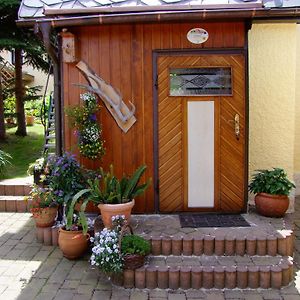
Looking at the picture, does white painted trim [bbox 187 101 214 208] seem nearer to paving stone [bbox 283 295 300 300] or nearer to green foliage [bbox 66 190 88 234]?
green foliage [bbox 66 190 88 234]

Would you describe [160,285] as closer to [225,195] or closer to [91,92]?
[225,195]

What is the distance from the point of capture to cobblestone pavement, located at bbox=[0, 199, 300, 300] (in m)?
4.39

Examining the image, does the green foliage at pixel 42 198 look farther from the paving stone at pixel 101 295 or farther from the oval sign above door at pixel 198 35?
the oval sign above door at pixel 198 35

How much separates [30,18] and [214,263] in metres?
4.35

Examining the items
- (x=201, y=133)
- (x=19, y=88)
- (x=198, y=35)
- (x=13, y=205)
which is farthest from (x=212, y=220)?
(x=19, y=88)

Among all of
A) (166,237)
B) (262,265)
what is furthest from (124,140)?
(262,265)

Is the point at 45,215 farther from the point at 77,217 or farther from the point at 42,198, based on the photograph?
the point at 77,217

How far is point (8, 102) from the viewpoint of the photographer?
14805 millimetres

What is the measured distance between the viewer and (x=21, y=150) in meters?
10.7

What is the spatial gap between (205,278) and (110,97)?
297cm

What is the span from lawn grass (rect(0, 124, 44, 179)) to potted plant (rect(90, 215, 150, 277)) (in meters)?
4.45

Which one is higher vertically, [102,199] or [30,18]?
[30,18]

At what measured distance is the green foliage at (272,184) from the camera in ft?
19.2

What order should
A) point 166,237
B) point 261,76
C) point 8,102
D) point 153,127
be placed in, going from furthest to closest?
point 8,102, point 261,76, point 153,127, point 166,237
